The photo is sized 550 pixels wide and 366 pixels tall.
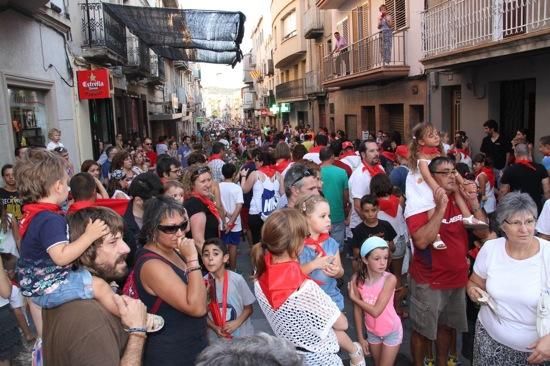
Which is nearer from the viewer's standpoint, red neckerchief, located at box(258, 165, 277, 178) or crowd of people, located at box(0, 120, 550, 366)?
crowd of people, located at box(0, 120, 550, 366)

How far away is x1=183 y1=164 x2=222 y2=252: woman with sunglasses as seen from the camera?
4.63 m

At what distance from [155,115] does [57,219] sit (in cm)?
2516

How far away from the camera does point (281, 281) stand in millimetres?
2688

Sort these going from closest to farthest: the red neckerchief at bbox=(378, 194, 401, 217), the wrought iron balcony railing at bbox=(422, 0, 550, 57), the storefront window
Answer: the red neckerchief at bbox=(378, 194, 401, 217), the wrought iron balcony railing at bbox=(422, 0, 550, 57), the storefront window

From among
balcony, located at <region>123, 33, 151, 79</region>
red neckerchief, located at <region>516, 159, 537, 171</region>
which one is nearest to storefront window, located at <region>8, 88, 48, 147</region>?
balcony, located at <region>123, 33, 151, 79</region>

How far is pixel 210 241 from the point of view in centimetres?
387

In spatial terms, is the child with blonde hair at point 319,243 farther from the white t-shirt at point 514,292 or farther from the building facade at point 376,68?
the building facade at point 376,68

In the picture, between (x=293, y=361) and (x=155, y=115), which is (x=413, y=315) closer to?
(x=293, y=361)

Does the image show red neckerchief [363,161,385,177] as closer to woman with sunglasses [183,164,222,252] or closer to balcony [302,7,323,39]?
woman with sunglasses [183,164,222,252]

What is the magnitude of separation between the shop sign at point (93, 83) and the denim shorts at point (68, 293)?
10.6 metres

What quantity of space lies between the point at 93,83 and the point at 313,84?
54.9 ft

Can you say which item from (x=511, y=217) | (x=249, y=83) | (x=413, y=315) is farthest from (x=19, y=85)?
(x=249, y=83)

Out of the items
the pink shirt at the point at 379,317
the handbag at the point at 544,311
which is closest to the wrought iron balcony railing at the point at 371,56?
the pink shirt at the point at 379,317

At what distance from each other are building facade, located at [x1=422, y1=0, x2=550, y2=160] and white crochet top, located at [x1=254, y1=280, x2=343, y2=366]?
643 cm
